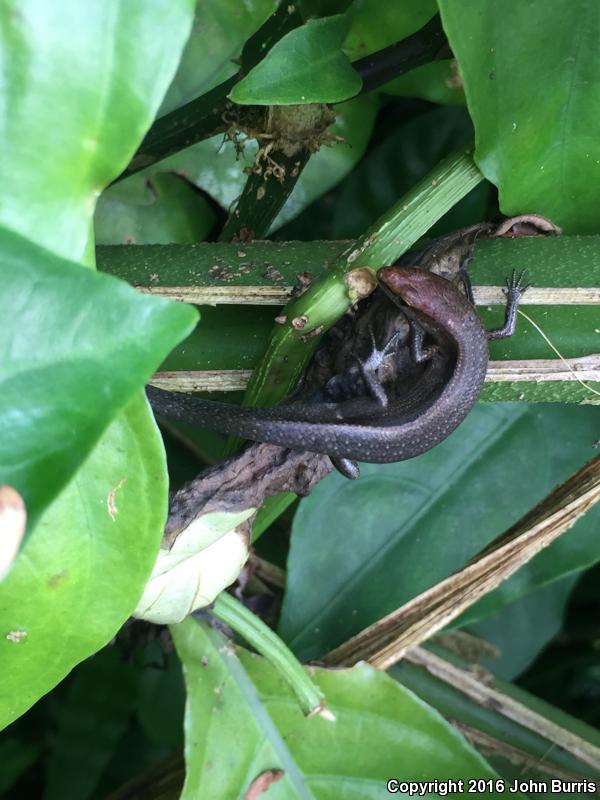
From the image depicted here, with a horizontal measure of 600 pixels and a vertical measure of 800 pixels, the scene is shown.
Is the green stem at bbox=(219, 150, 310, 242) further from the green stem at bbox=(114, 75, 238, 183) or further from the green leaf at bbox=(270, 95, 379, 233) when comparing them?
the green leaf at bbox=(270, 95, 379, 233)

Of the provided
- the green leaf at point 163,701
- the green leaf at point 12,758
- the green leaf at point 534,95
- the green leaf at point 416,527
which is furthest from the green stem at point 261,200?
the green leaf at point 12,758

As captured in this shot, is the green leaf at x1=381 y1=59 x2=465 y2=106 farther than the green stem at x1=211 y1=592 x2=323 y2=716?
Yes

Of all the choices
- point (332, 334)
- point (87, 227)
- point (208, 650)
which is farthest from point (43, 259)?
point (208, 650)

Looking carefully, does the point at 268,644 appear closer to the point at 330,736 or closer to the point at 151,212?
the point at 330,736

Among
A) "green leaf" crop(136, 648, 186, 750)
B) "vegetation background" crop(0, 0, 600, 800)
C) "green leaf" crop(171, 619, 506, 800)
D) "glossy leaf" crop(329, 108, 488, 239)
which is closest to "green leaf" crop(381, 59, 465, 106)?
"vegetation background" crop(0, 0, 600, 800)

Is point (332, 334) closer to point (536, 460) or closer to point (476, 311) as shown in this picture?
point (476, 311)

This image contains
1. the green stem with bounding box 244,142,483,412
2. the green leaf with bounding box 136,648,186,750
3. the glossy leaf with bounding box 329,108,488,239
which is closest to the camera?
the green stem with bounding box 244,142,483,412

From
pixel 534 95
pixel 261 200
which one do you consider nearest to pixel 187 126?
pixel 261 200

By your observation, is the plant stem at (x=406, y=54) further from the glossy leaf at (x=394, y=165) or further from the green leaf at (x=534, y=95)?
the glossy leaf at (x=394, y=165)
